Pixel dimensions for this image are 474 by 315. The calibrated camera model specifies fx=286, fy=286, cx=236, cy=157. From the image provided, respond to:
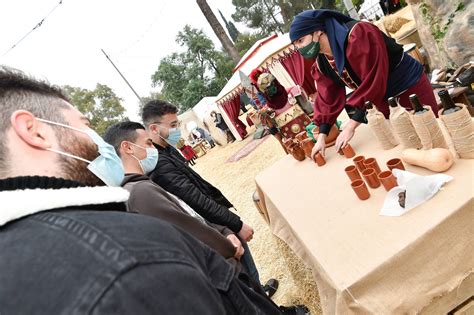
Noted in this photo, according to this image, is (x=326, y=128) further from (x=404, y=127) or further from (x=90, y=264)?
(x=90, y=264)

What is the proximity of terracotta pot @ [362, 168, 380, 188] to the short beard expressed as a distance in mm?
1219

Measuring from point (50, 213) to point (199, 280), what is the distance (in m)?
0.33

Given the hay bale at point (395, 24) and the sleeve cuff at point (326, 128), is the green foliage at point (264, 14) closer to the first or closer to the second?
the hay bale at point (395, 24)

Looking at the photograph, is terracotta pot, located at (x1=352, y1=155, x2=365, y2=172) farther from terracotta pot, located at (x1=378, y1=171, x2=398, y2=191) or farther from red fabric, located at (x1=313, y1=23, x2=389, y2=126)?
red fabric, located at (x1=313, y1=23, x2=389, y2=126)

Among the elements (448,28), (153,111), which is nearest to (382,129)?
(153,111)

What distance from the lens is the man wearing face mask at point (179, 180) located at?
213 centimetres

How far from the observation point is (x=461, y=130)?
122 cm

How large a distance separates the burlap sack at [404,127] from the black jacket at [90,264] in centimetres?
136

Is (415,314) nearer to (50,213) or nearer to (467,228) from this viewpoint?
(467,228)

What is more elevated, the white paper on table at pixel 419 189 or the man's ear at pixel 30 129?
the man's ear at pixel 30 129

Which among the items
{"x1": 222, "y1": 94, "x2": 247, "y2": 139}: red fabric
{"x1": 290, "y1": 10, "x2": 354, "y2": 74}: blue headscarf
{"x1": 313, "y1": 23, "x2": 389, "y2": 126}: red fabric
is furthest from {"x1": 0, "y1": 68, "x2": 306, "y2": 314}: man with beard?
{"x1": 222, "y1": 94, "x2": 247, "y2": 139}: red fabric

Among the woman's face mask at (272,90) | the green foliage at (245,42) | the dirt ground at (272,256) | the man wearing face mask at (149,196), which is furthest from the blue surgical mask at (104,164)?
the green foliage at (245,42)

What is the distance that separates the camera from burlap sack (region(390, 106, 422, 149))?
1498 mm

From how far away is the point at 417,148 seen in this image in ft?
5.03
